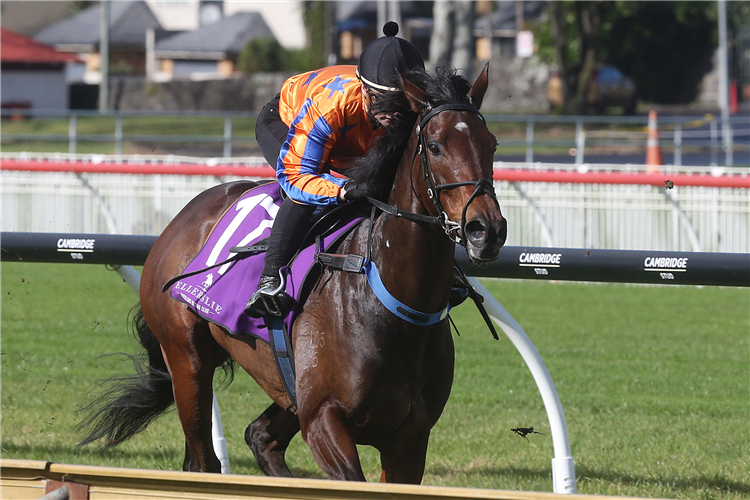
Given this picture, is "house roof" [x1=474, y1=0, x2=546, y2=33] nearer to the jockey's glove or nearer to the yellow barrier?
the jockey's glove

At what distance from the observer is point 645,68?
1715 inches

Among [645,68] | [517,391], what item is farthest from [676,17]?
[517,391]

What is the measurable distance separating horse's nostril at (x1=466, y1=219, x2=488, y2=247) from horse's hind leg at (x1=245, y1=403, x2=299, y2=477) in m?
1.55

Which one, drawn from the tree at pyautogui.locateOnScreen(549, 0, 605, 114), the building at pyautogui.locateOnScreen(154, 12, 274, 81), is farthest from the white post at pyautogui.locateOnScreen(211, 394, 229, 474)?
the building at pyautogui.locateOnScreen(154, 12, 274, 81)

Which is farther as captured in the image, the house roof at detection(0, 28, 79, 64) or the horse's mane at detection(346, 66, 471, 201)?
the house roof at detection(0, 28, 79, 64)

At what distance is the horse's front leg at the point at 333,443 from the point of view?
2828mm

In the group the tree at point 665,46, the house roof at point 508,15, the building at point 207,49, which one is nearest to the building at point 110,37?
the building at point 207,49

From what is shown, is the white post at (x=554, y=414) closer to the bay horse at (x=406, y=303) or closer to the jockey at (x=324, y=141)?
the bay horse at (x=406, y=303)

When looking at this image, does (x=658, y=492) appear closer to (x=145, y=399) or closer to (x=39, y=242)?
(x=145, y=399)

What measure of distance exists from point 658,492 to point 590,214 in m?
6.02

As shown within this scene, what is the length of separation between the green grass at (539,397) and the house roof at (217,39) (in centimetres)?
4992

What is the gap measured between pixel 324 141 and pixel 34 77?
39.2m

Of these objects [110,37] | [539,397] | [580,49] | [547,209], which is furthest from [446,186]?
[110,37]

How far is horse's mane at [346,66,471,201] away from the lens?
2850 mm
